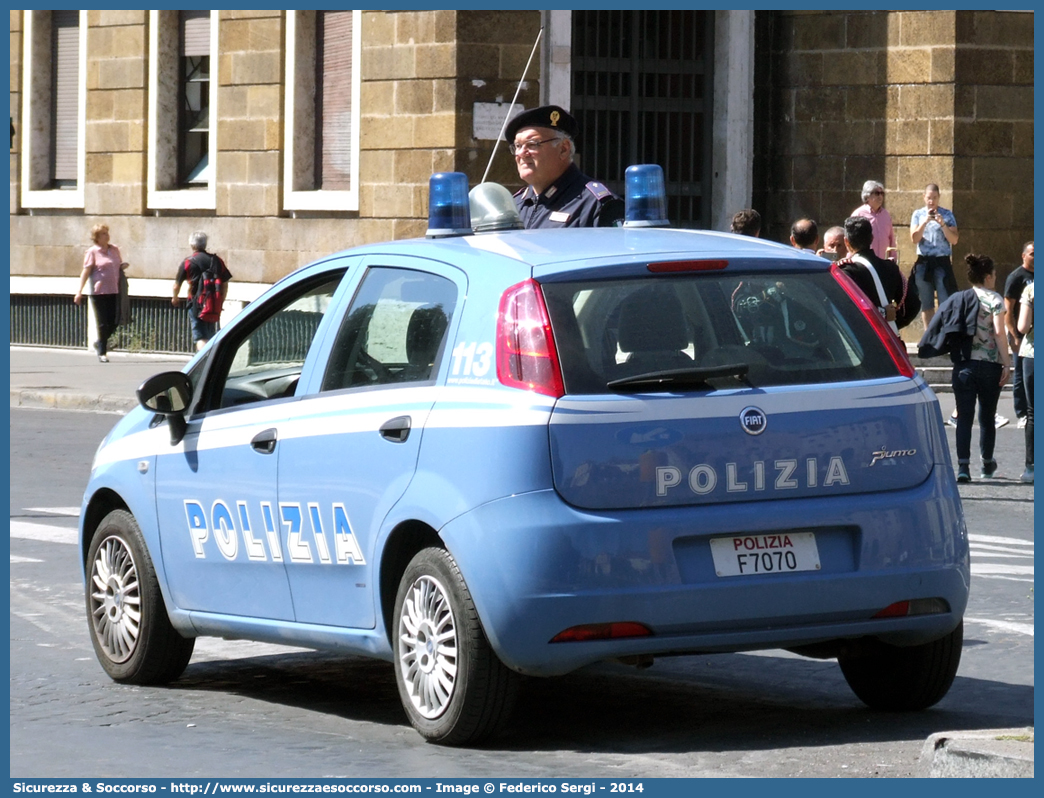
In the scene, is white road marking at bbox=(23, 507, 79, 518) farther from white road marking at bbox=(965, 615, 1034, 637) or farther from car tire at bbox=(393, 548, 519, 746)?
car tire at bbox=(393, 548, 519, 746)

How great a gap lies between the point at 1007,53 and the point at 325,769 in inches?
754

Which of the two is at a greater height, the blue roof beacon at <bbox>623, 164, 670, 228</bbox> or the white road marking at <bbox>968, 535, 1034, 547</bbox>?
the blue roof beacon at <bbox>623, 164, 670, 228</bbox>

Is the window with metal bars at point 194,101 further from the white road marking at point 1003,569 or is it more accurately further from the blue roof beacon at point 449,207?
the blue roof beacon at point 449,207

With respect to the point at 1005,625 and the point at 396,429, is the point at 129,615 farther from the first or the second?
the point at 1005,625

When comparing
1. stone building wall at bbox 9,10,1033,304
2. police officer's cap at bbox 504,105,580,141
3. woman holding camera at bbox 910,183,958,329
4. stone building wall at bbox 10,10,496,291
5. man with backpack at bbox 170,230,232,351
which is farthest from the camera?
man with backpack at bbox 170,230,232,351

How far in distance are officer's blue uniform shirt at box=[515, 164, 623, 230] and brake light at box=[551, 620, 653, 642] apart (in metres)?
2.79

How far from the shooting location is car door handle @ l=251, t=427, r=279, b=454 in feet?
22.7

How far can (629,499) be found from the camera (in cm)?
600

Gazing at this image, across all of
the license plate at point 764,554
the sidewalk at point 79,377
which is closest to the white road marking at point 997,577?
the license plate at point 764,554

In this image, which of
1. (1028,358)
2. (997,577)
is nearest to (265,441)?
(997,577)

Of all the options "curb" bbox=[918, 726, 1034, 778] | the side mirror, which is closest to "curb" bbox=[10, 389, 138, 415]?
the side mirror

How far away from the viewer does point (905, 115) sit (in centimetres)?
Answer: 2392

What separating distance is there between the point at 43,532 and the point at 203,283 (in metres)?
12.2

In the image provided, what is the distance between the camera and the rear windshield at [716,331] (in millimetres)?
6148
